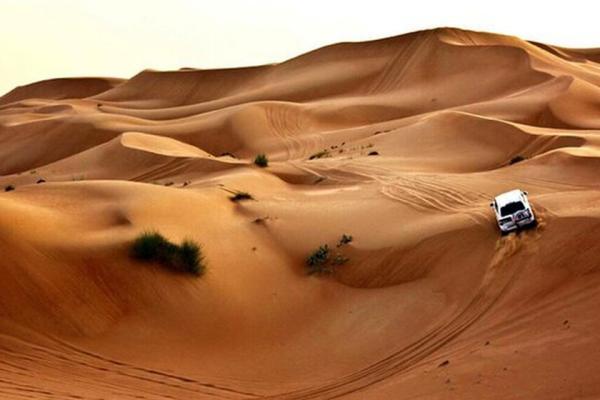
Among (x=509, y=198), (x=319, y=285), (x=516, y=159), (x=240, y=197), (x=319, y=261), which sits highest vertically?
(x=516, y=159)

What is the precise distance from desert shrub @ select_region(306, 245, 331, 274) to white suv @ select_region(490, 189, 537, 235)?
298cm

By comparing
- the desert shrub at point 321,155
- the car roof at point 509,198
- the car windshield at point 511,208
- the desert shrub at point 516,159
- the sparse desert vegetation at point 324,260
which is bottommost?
the sparse desert vegetation at point 324,260

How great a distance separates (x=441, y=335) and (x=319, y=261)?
369 cm

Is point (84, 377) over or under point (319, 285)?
under

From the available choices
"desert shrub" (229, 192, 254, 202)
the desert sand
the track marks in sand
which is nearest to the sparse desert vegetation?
the desert sand

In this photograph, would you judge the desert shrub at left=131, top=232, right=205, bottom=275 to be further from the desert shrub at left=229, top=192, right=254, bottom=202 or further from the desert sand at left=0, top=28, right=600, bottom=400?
the desert shrub at left=229, top=192, right=254, bottom=202

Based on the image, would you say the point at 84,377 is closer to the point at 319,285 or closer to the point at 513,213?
the point at 319,285

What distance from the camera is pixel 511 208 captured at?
1421 centimetres

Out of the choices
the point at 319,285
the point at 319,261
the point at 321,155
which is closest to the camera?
the point at 319,285

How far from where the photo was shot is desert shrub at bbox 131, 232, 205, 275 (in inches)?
515

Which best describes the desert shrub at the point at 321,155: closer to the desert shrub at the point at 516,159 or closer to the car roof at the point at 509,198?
the desert shrub at the point at 516,159

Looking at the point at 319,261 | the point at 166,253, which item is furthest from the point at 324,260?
the point at 166,253

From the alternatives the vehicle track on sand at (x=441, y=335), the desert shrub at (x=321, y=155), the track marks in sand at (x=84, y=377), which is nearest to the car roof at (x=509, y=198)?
the vehicle track on sand at (x=441, y=335)

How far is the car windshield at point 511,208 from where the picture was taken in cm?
1409
